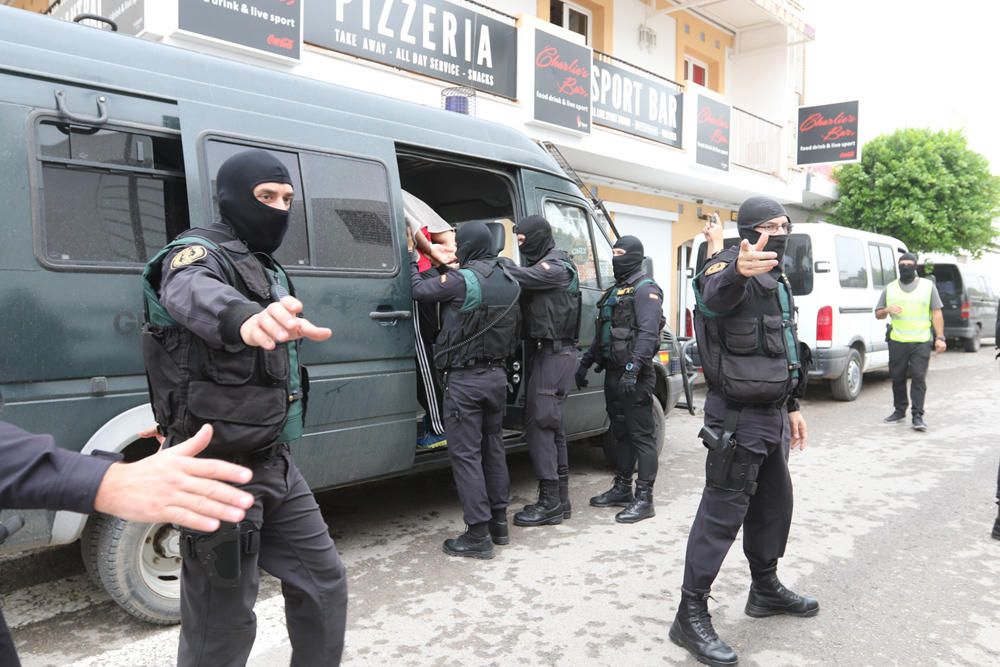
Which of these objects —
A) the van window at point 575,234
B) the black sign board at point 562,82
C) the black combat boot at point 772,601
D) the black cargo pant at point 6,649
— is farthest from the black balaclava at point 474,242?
the black sign board at point 562,82

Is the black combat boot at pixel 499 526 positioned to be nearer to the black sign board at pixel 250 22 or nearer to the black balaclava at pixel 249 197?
the black balaclava at pixel 249 197

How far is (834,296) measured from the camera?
8719 mm

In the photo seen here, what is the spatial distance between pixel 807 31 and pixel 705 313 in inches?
594

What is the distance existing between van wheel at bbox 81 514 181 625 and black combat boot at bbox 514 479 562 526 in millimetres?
2000

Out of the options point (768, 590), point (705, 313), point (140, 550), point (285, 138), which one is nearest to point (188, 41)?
point (285, 138)

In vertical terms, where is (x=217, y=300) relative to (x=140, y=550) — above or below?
above

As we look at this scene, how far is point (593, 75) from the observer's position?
34.9 ft

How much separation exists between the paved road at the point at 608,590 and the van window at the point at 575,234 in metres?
1.56

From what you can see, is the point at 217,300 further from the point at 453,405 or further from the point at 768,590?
the point at 768,590

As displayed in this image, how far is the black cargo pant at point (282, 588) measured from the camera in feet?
6.51

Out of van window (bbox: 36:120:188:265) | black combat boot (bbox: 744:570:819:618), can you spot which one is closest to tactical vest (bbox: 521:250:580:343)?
black combat boot (bbox: 744:570:819:618)

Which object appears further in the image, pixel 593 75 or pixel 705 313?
pixel 593 75

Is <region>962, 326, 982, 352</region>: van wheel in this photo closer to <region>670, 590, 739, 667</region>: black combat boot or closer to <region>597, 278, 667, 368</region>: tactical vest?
<region>597, 278, 667, 368</region>: tactical vest

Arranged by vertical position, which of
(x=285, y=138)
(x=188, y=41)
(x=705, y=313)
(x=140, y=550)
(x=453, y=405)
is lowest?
(x=140, y=550)
